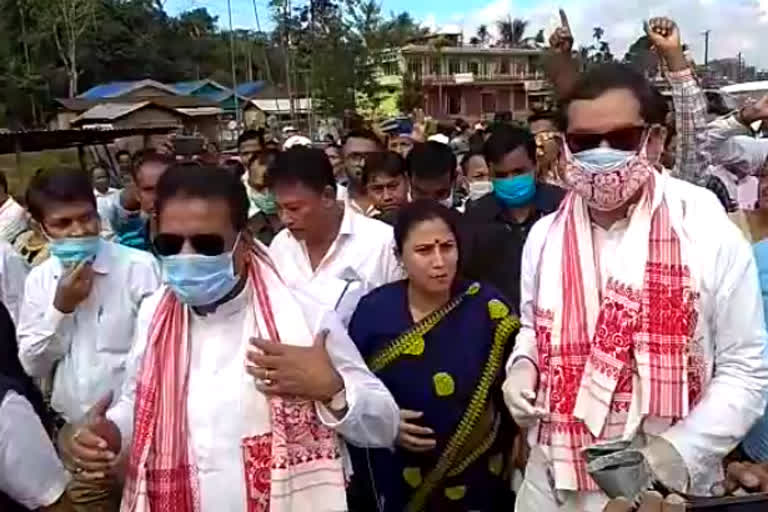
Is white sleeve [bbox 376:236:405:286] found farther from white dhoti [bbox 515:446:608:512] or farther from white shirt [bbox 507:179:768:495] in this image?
white shirt [bbox 507:179:768:495]

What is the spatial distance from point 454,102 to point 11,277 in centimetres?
7103

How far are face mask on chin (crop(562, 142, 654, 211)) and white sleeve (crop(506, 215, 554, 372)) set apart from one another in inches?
7.9

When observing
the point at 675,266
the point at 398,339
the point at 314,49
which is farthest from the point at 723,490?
the point at 314,49

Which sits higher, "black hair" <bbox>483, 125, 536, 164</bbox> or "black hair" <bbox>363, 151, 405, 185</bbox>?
"black hair" <bbox>483, 125, 536, 164</bbox>

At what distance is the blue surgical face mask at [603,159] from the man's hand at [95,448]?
1.28 m

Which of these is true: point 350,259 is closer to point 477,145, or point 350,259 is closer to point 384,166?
point 384,166

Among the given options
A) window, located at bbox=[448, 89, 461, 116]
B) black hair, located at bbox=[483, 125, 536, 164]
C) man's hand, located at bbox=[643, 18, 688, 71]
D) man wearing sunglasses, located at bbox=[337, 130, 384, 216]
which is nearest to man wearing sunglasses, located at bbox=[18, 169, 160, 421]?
black hair, located at bbox=[483, 125, 536, 164]

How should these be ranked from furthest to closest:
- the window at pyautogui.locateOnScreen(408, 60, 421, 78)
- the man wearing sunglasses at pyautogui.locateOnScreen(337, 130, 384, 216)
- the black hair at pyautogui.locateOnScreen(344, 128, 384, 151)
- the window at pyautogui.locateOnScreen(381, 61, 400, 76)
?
the window at pyautogui.locateOnScreen(408, 60, 421, 78)
the window at pyautogui.locateOnScreen(381, 61, 400, 76)
the black hair at pyautogui.locateOnScreen(344, 128, 384, 151)
the man wearing sunglasses at pyautogui.locateOnScreen(337, 130, 384, 216)

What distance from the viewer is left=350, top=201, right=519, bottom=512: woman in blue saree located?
319 cm

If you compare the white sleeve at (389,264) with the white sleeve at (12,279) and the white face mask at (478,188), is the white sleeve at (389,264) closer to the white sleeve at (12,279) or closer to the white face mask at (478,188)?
the white sleeve at (12,279)

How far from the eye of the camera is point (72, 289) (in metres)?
3.40

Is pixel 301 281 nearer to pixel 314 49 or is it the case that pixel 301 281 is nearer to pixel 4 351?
pixel 4 351

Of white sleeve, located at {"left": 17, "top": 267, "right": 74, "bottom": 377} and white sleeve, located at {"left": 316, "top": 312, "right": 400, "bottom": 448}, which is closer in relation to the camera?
white sleeve, located at {"left": 316, "top": 312, "right": 400, "bottom": 448}

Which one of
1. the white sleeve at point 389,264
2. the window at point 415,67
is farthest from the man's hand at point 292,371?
the window at point 415,67
